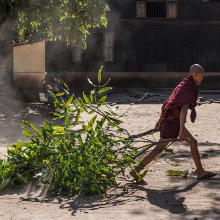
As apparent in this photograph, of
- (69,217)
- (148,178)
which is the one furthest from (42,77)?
(69,217)

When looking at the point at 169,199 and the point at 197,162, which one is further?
the point at 197,162

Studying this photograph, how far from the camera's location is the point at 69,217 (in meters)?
6.06

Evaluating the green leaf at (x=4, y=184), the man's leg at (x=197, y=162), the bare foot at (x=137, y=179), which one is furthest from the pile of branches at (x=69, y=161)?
the man's leg at (x=197, y=162)

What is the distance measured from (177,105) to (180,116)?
157 mm

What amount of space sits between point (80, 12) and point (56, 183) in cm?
1296

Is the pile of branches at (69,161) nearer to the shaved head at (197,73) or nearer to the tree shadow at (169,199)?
the tree shadow at (169,199)

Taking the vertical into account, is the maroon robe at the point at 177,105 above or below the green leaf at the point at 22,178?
above

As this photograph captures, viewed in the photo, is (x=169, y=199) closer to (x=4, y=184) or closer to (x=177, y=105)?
(x=177, y=105)

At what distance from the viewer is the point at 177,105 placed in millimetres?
7516

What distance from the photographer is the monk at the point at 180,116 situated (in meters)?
7.45

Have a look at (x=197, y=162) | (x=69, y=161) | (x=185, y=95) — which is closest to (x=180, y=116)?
(x=185, y=95)

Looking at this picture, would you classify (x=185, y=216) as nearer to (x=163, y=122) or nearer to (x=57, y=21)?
(x=163, y=122)

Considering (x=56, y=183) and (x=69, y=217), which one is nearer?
(x=69, y=217)

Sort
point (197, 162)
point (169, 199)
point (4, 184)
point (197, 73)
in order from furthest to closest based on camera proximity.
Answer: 1. point (197, 162)
2. point (197, 73)
3. point (4, 184)
4. point (169, 199)
